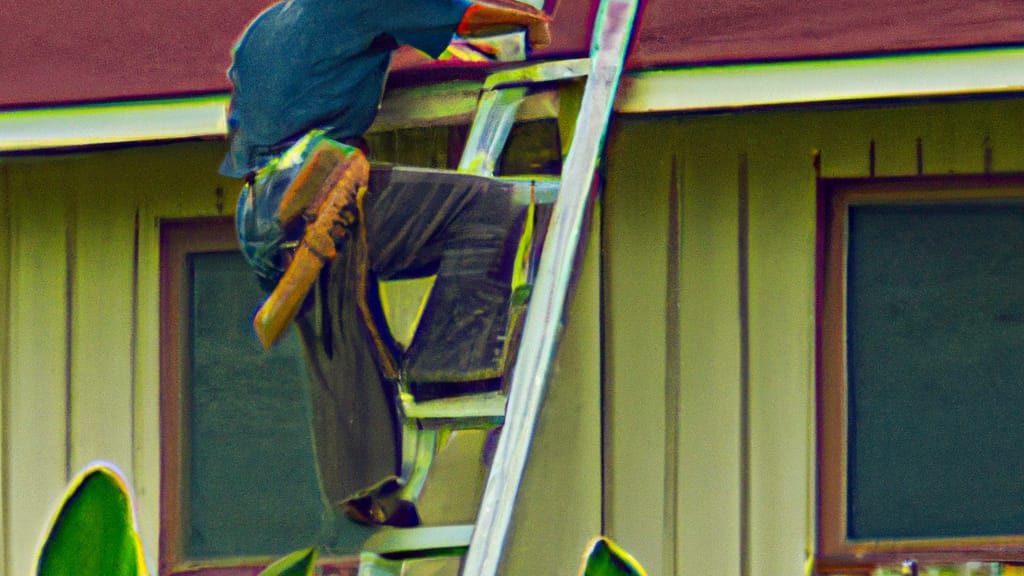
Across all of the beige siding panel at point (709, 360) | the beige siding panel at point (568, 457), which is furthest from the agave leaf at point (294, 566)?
the beige siding panel at point (709, 360)

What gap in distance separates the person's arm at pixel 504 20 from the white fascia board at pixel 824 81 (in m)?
0.21

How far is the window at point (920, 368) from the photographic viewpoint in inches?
133

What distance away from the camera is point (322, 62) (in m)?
3.01

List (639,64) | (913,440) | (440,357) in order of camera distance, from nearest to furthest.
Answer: (440,357) < (639,64) < (913,440)

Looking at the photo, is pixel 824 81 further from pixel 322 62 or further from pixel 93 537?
pixel 93 537

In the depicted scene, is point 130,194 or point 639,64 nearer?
point 639,64

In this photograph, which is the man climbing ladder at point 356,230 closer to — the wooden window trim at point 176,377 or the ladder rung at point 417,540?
the ladder rung at point 417,540

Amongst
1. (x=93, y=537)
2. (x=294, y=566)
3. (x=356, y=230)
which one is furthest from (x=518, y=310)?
(x=93, y=537)

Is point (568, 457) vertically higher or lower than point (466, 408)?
lower

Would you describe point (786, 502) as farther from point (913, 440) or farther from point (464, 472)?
point (464, 472)

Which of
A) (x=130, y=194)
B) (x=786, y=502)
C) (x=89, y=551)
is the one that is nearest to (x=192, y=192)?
(x=130, y=194)

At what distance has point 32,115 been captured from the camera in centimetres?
360

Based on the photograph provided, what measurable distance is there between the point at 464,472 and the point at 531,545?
0.76ft

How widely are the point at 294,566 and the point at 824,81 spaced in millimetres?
1609
